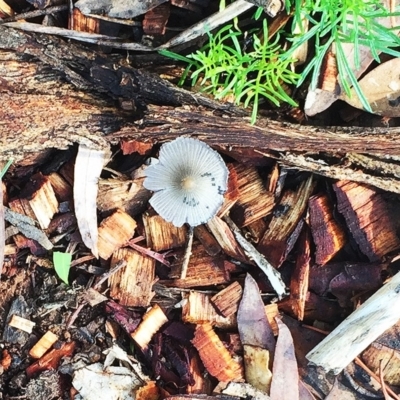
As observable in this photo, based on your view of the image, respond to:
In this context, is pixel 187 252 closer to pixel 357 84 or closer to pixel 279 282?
pixel 279 282

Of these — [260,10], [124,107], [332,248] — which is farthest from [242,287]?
[260,10]

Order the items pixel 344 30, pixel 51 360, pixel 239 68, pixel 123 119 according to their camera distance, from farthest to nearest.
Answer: pixel 51 360
pixel 123 119
pixel 239 68
pixel 344 30

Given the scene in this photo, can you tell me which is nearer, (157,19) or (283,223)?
(157,19)

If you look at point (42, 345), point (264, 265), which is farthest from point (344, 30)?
point (42, 345)

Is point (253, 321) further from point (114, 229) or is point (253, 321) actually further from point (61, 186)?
point (61, 186)

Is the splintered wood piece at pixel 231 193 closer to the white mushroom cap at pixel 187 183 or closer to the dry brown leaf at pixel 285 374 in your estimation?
the white mushroom cap at pixel 187 183

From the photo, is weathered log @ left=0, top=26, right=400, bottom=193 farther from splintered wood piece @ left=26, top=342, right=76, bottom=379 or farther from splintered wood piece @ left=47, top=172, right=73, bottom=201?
splintered wood piece @ left=26, top=342, right=76, bottom=379

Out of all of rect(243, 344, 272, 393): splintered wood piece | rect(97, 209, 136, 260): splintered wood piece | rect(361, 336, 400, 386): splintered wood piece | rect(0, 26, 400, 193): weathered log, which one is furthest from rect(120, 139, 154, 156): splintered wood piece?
rect(361, 336, 400, 386): splintered wood piece
